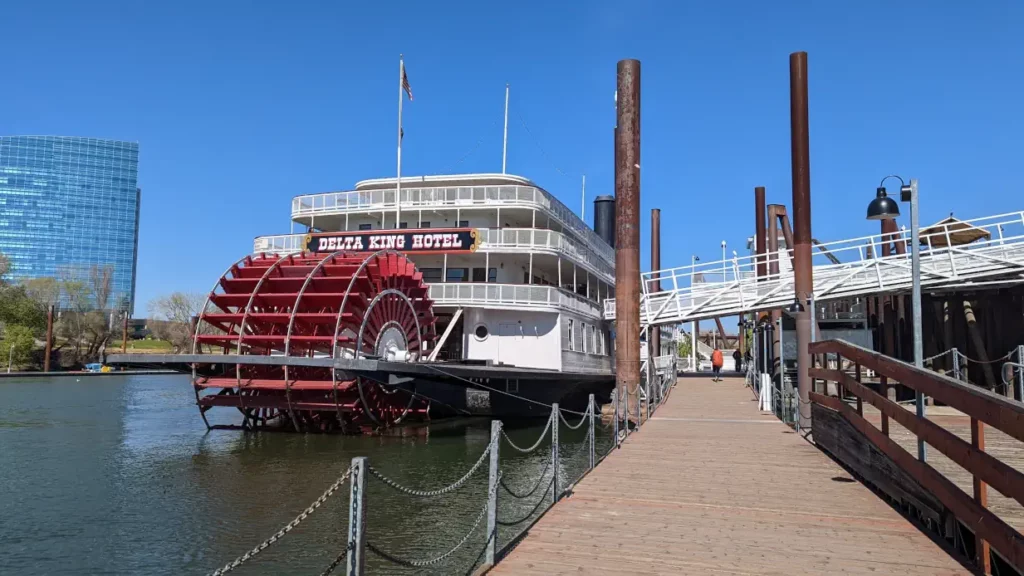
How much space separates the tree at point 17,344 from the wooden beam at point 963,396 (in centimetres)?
4740

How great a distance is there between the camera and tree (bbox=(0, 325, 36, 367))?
4144 centimetres

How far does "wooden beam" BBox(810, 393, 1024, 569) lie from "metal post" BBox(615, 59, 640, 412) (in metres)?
7.44

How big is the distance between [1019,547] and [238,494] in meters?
8.75

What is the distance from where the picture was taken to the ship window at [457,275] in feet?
61.8

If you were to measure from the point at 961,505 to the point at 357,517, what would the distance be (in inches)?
122

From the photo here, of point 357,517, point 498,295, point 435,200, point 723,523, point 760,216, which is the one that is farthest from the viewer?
point 760,216

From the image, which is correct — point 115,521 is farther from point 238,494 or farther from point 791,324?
point 791,324

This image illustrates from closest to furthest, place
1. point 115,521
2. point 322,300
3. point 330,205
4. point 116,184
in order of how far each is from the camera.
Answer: point 115,521, point 322,300, point 330,205, point 116,184

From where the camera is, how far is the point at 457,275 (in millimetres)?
18906

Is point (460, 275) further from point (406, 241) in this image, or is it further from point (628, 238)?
point (628, 238)

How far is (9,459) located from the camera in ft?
39.5

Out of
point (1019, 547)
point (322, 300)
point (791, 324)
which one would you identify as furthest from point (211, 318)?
point (791, 324)

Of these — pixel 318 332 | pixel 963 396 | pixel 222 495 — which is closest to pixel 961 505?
pixel 963 396

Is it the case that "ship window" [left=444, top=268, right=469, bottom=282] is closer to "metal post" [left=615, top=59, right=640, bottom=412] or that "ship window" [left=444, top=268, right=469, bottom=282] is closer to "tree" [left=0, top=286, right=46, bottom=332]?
"metal post" [left=615, top=59, right=640, bottom=412]
